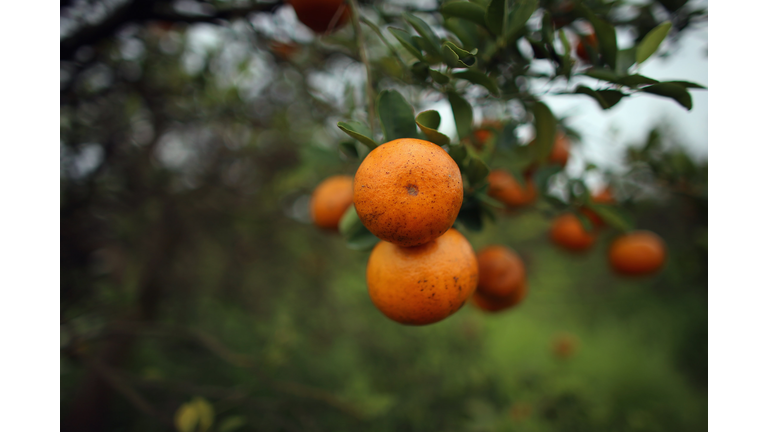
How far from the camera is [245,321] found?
8.46 feet

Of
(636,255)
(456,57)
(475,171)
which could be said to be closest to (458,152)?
(475,171)

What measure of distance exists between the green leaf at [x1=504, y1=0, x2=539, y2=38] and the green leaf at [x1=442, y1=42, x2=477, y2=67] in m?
0.10

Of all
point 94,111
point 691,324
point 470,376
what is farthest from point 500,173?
point 691,324

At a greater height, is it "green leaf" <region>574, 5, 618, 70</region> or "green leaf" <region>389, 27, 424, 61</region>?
"green leaf" <region>574, 5, 618, 70</region>

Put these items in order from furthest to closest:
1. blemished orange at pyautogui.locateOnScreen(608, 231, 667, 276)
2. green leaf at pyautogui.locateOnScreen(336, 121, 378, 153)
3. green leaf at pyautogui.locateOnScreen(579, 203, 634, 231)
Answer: blemished orange at pyautogui.locateOnScreen(608, 231, 667, 276) → green leaf at pyautogui.locateOnScreen(579, 203, 634, 231) → green leaf at pyautogui.locateOnScreen(336, 121, 378, 153)

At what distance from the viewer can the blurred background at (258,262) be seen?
1277mm

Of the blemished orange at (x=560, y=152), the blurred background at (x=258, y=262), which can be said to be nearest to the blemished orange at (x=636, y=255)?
the blurred background at (x=258, y=262)

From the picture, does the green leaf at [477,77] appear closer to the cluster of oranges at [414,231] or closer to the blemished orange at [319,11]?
the cluster of oranges at [414,231]

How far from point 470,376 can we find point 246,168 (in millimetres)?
2082

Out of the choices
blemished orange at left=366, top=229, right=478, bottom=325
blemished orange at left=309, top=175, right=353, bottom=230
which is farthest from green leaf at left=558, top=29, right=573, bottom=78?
blemished orange at left=309, top=175, right=353, bottom=230

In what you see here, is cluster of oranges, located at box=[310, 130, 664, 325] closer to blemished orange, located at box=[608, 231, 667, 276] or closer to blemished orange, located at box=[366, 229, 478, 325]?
blemished orange, located at box=[366, 229, 478, 325]

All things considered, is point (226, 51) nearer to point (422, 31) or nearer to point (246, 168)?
point (246, 168)

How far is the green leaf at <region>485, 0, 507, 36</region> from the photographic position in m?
0.55

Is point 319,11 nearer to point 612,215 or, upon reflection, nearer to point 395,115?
point 395,115
